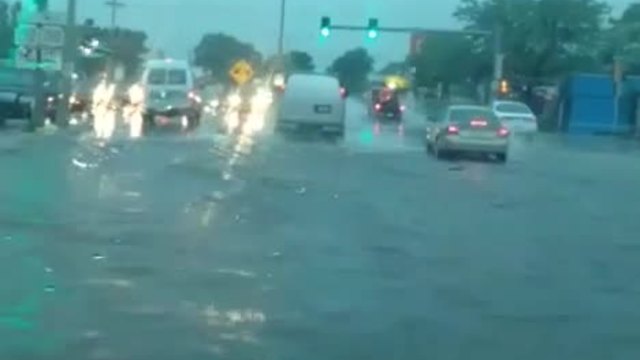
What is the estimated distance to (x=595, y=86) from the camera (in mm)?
73375

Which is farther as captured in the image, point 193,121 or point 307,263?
point 193,121

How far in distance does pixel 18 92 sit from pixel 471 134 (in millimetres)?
19867

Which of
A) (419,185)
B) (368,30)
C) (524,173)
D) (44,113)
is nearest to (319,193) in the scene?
(419,185)

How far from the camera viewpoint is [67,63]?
55.0m

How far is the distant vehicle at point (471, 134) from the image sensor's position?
40.2 metres

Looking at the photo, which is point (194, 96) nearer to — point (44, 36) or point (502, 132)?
point (44, 36)

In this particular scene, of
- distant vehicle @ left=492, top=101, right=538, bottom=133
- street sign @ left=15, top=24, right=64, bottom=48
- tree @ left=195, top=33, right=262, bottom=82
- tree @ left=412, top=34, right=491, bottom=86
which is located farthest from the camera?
tree @ left=195, top=33, right=262, bottom=82

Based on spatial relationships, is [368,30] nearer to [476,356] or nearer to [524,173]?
[524,173]

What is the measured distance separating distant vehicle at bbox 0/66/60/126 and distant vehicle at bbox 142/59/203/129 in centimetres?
371

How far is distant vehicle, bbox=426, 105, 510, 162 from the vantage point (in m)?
40.2

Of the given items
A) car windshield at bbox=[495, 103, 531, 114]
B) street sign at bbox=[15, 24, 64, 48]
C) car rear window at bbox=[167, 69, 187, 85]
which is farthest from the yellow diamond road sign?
car windshield at bbox=[495, 103, 531, 114]

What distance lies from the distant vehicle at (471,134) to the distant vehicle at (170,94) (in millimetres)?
19603

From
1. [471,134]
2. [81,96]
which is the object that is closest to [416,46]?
[81,96]

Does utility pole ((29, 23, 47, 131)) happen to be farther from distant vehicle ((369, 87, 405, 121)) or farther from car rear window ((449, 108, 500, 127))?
distant vehicle ((369, 87, 405, 121))
